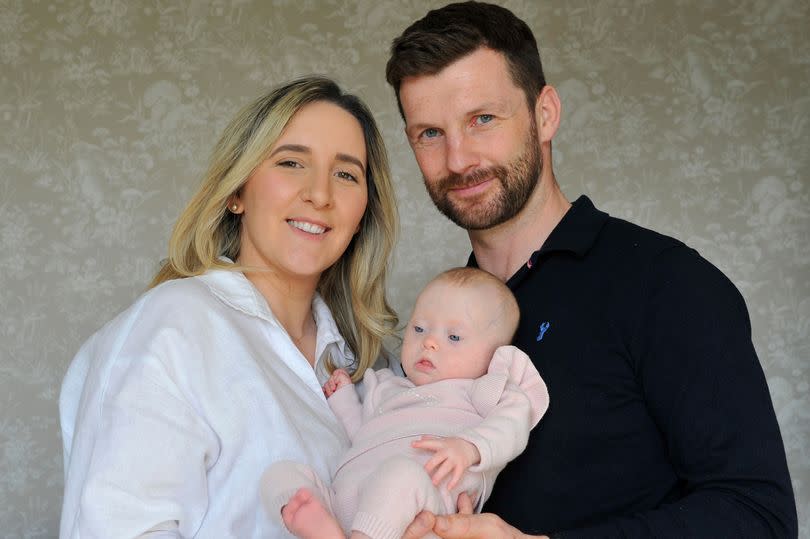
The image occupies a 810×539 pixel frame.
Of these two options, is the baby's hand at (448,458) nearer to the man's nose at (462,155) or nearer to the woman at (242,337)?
the woman at (242,337)

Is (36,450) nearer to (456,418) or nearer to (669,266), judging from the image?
(456,418)

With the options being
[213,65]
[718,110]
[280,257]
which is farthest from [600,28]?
[280,257]

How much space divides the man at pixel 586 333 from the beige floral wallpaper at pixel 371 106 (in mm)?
1678

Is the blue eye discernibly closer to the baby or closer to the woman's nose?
the woman's nose

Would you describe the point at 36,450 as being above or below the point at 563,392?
below

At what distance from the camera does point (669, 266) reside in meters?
1.77

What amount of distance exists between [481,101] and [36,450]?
2.42 metres

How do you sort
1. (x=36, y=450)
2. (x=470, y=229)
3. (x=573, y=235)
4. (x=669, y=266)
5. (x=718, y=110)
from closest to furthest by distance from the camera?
1. (x=669, y=266)
2. (x=573, y=235)
3. (x=470, y=229)
4. (x=36, y=450)
5. (x=718, y=110)

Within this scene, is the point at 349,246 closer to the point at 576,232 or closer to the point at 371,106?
the point at 576,232

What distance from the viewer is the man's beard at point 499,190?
2074 mm

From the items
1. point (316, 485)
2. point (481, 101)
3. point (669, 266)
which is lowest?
point (316, 485)

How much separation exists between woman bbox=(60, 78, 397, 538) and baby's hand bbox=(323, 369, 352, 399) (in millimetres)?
81


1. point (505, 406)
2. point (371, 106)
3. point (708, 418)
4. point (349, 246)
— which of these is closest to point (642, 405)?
point (708, 418)

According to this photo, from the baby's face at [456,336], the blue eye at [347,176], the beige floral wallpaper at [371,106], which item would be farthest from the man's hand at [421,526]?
the beige floral wallpaper at [371,106]
